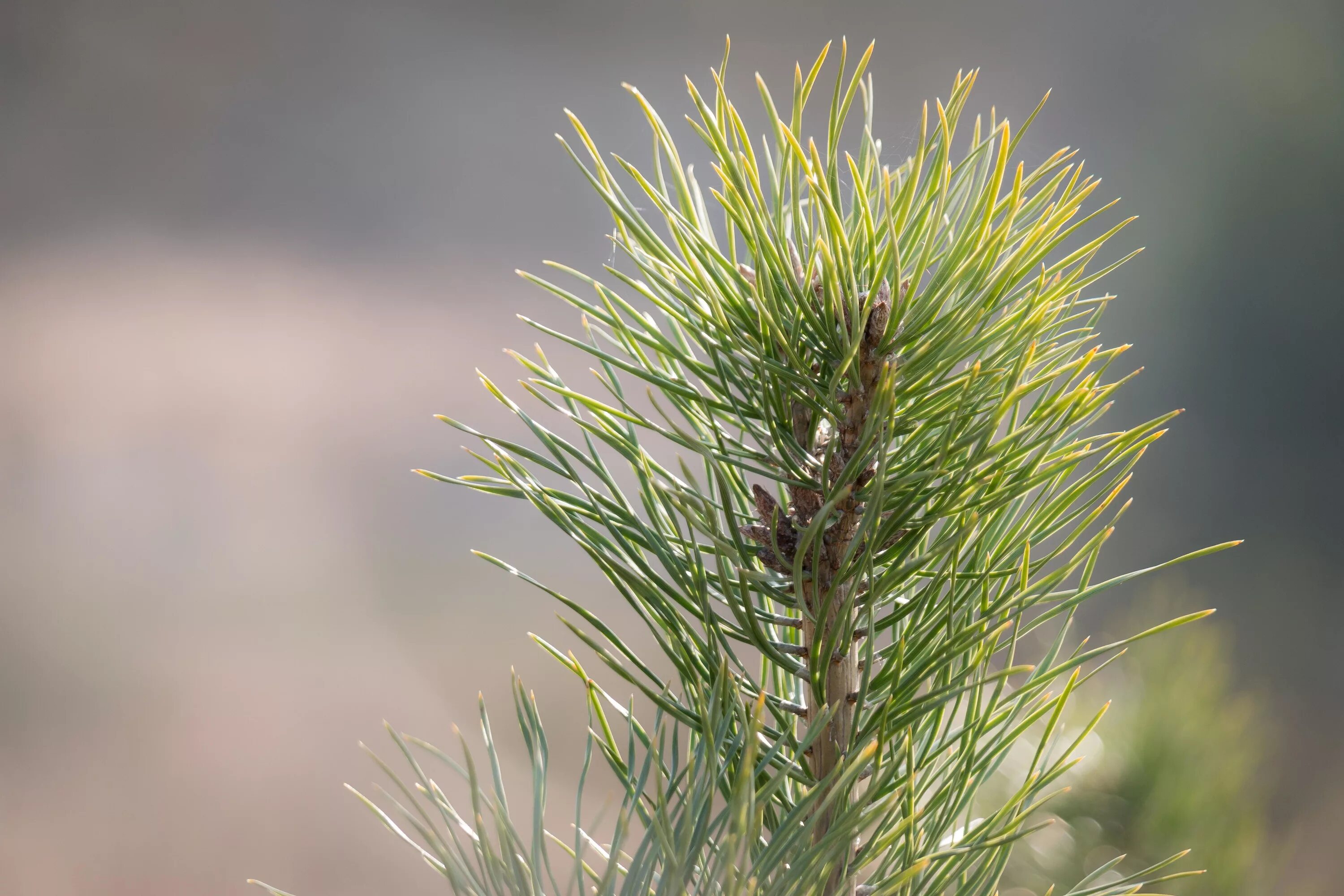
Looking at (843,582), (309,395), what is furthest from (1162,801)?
(309,395)

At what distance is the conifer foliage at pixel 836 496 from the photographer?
0.46 feet

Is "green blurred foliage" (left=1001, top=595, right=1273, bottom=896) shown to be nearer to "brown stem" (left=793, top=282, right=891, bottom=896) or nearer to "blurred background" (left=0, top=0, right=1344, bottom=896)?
"blurred background" (left=0, top=0, right=1344, bottom=896)

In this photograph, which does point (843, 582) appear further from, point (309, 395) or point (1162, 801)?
point (309, 395)

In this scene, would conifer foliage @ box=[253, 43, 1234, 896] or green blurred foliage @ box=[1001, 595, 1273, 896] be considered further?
green blurred foliage @ box=[1001, 595, 1273, 896]

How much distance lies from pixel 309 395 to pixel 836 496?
3.10ft

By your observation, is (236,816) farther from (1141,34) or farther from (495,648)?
(1141,34)

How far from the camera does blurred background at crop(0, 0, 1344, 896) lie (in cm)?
85

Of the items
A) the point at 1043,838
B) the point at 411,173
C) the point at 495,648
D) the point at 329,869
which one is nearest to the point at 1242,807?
the point at 1043,838

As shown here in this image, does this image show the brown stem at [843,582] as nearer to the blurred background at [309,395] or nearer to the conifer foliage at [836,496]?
the conifer foliage at [836,496]

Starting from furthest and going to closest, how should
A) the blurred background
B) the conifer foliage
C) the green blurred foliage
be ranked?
the blurred background → the green blurred foliage → the conifer foliage

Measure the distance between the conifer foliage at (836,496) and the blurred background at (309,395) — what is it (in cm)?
56

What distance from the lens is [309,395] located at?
95cm

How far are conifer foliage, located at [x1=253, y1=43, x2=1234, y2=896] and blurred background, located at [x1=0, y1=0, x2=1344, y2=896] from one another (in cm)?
Result: 56

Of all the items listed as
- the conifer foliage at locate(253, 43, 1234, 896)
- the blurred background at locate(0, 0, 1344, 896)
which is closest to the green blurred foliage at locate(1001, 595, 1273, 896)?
the blurred background at locate(0, 0, 1344, 896)
